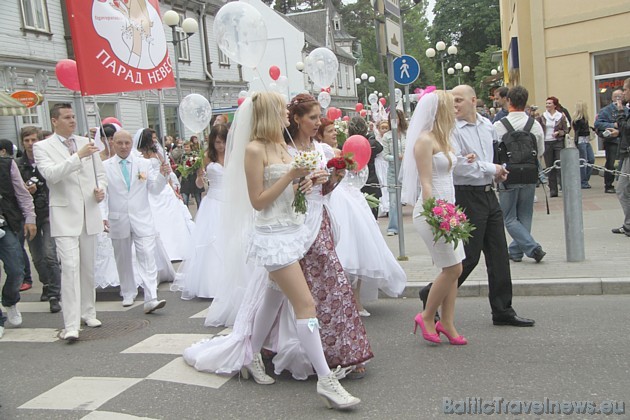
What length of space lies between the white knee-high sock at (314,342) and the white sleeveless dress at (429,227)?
1.35 metres

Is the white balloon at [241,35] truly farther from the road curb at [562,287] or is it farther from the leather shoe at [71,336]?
the road curb at [562,287]

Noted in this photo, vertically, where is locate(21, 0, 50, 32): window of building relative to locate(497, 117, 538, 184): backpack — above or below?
above

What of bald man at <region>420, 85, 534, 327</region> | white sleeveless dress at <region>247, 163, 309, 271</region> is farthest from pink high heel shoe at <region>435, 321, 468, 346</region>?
white sleeveless dress at <region>247, 163, 309, 271</region>

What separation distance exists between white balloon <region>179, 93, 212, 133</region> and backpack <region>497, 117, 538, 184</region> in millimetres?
5273

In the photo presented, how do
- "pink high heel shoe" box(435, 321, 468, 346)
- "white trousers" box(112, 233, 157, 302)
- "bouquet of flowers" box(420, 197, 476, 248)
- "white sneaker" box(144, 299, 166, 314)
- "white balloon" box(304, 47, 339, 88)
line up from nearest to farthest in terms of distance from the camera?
"bouquet of flowers" box(420, 197, 476, 248) < "pink high heel shoe" box(435, 321, 468, 346) < "white sneaker" box(144, 299, 166, 314) < "white trousers" box(112, 233, 157, 302) < "white balloon" box(304, 47, 339, 88)

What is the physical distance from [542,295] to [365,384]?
3065 mm

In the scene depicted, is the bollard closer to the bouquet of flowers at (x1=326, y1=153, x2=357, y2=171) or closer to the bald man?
the bald man

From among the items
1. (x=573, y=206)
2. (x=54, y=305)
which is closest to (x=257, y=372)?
(x=54, y=305)

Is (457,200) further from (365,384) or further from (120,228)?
(120,228)

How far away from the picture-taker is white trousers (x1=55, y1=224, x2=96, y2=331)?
5.91 meters

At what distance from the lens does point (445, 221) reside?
4676 mm

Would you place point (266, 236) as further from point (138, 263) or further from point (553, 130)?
point (553, 130)

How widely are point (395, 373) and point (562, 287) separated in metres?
2.88

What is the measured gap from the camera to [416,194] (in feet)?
17.1
